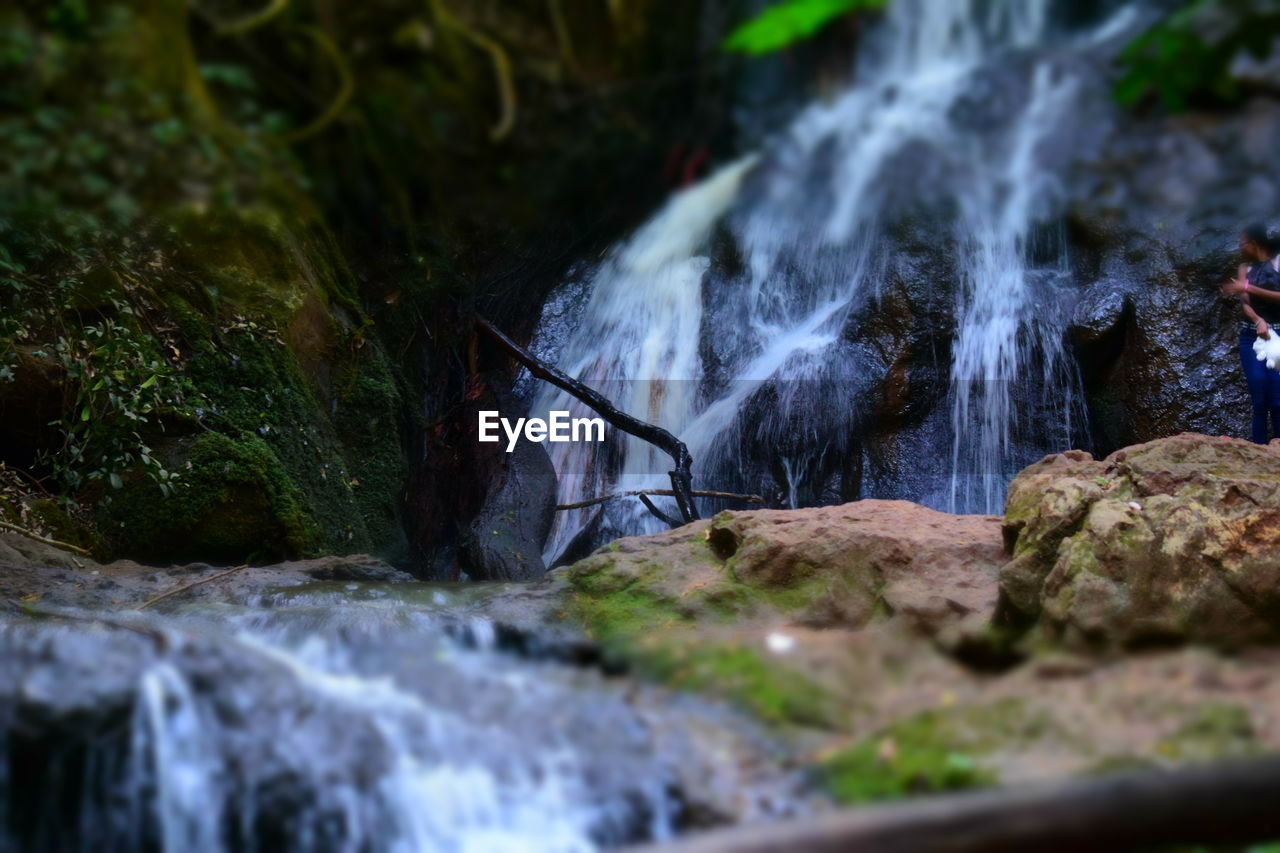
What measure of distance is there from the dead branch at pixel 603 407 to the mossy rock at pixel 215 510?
2.15 m

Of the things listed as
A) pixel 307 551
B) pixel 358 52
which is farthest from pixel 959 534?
pixel 307 551

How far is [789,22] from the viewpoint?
1.71 m

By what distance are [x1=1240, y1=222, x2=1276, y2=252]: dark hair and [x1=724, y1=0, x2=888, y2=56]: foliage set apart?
1663 mm

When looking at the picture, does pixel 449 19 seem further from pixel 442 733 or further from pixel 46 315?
pixel 46 315

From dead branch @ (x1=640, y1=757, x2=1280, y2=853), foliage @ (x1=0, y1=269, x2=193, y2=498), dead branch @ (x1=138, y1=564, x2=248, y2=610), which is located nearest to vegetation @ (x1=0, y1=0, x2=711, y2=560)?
dead branch @ (x1=640, y1=757, x2=1280, y2=853)

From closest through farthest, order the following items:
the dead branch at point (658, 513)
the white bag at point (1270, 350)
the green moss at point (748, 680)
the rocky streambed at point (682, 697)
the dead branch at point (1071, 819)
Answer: the dead branch at point (1071, 819), the rocky streambed at point (682, 697), the green moss at point (748, 680), the white bag at point (1270, 350), the dead branch at point (658, 513)

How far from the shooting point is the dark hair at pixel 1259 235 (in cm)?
284

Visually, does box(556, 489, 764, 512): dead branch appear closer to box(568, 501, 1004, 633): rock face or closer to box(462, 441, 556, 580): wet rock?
box(462, 441, 556, 580): wet rock

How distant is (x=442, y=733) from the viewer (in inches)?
79.4

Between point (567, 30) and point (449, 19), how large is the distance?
0.24 m

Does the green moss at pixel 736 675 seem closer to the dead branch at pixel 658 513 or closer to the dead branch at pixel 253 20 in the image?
the dead branch at pixel 253 20

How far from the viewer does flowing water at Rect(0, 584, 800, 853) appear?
1.81 metres

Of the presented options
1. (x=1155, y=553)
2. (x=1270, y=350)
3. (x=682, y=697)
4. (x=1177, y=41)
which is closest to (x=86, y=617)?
(x=682, y=697)

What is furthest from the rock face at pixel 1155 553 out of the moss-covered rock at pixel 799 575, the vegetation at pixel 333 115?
the vegetation at pixel 333 115
